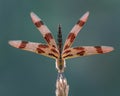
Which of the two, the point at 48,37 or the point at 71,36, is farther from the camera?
the point at 71,36

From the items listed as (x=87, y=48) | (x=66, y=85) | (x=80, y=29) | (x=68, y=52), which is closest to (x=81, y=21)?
(x=80, y=29)

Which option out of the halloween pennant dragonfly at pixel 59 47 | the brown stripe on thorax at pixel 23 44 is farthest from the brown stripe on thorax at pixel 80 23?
the brown stripe on thorax at pixel 23 44

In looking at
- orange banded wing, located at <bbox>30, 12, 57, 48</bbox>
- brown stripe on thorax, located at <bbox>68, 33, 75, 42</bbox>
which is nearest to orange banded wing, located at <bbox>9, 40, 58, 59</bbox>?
orange banded wing, located at <bbox>30, 12, 57, 48</bbox>

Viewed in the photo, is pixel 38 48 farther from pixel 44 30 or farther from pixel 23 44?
pixel 44 30

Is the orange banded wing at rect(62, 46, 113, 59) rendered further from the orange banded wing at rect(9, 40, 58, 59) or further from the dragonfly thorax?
the orange banded wing at rect(9, 40, 58, 59)

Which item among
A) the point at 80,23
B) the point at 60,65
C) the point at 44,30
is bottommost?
the point at 60,65

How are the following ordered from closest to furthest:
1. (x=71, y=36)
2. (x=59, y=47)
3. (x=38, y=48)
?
(x=59, y=47) < (x=38, y=48) < (x=71, y=36)

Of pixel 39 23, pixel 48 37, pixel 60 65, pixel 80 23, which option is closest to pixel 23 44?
pixel 48 37

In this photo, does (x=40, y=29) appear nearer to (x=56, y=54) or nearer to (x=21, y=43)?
(x=21, y=43)
